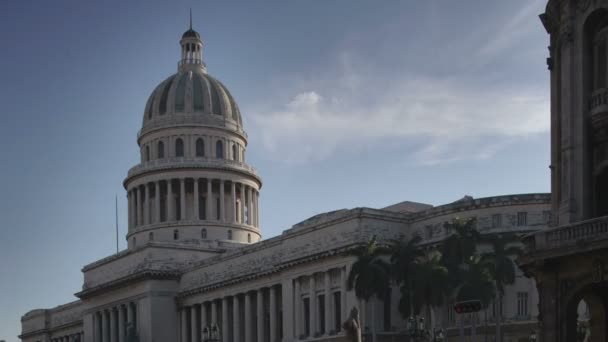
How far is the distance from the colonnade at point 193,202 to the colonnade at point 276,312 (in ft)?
50.7

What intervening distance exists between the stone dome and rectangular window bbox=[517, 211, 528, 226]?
59.6 metres

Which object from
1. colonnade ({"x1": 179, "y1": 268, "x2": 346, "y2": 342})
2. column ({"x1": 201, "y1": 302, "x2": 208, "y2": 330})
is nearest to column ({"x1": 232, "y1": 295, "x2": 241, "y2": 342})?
colonnade ({"x1": 179, "y1": 268, "x2": 346, "y2": 342})

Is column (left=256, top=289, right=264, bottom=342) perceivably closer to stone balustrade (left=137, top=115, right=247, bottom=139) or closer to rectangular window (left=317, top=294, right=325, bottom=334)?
rectangular window (left=317, top=294, right=325, bottom=334)

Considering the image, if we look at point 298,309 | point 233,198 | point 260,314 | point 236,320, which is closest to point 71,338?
point 233,198

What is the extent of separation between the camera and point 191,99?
13550cm

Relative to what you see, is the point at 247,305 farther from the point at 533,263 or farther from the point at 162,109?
the point at 533,263

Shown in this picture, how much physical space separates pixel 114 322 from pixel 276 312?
30871mm

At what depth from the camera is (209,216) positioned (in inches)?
5123

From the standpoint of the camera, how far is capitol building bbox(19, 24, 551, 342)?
87188 mm

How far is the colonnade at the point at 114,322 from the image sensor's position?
123 meters

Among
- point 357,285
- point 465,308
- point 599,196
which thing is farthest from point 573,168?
point 357,285

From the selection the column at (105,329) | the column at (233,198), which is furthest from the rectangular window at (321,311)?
the column at (105,329)

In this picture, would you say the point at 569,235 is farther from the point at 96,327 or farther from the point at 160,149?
the point at 160,149

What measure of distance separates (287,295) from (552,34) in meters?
59.5
